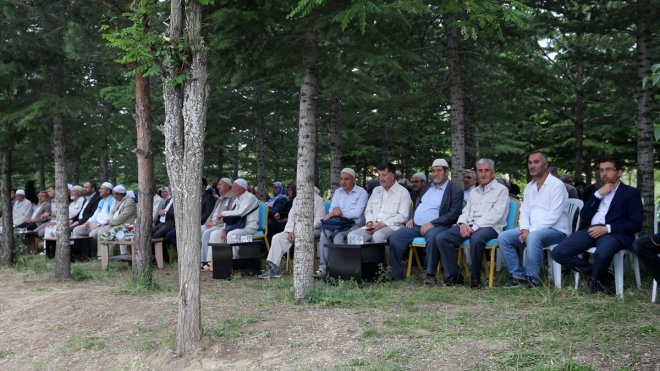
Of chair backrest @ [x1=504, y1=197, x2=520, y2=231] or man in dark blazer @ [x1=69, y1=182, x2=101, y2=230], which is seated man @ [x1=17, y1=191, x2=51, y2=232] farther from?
chair backrest @ [x1=504, y1=197, x2=520, y2=231]

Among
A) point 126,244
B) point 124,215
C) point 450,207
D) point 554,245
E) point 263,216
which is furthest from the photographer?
point 124,215

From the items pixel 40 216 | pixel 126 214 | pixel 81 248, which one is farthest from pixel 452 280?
pixel 40 216

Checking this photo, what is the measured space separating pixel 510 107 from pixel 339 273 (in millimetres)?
6776

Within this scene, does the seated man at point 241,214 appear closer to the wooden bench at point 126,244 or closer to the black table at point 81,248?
the wooden bench at point 126,244

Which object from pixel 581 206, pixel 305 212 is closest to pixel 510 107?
pixel 581 206

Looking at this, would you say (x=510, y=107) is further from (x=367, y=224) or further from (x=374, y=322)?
(x=374, y=322)

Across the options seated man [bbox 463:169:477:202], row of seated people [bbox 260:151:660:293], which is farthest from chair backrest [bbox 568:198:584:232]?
seated man [bbox 463:169:477:202]

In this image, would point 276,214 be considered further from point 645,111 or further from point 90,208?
point 645,111

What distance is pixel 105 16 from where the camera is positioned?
27.0 feet

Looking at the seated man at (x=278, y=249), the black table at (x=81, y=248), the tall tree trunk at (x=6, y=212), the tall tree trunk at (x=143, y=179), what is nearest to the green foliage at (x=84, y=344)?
the tall tree trunk at (x=143, y=179)

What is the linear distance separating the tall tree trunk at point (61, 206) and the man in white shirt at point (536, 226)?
6.42m

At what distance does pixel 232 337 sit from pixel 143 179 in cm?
360

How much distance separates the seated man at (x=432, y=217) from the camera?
7848mm

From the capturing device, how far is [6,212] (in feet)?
36.0
